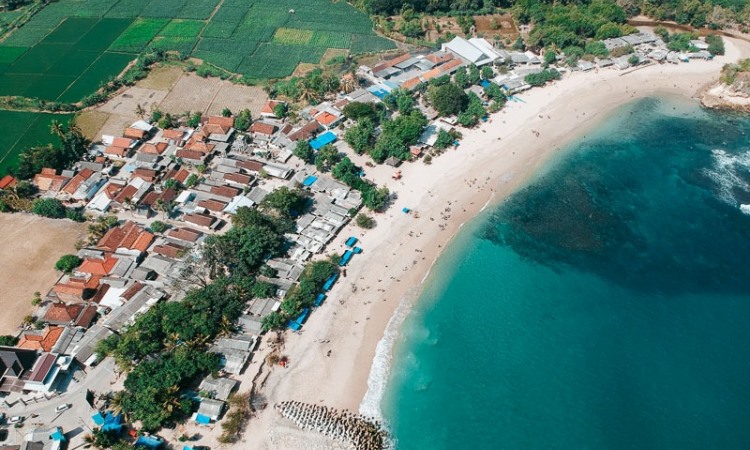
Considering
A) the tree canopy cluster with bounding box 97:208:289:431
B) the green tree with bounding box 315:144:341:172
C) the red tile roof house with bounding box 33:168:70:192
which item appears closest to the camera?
the tree canopy cluster with bounding box 97:208:289:431

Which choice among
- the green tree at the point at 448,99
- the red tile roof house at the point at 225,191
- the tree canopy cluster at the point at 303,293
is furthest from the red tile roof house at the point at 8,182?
the green tree at the point at 448,99

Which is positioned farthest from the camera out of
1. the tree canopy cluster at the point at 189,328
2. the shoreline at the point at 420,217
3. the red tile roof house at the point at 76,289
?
the red tile roof house at the point at 76,289

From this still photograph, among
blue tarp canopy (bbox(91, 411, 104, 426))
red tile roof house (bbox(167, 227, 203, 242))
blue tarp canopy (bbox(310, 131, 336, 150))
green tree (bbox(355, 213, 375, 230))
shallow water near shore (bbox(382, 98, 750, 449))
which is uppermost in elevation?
blue tarp canopy (bbox(310, 131, 336, 150))

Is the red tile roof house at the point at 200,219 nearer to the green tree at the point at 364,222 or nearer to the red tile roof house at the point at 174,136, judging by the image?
the red tile roof house at the point at 174,136

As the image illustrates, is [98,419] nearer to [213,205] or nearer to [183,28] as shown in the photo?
[213,205]

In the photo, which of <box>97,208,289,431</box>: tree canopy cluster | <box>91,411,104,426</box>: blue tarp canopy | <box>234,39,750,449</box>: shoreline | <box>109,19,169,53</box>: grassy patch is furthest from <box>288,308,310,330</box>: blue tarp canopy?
<box>109,19,169,53</box>: grassy patch

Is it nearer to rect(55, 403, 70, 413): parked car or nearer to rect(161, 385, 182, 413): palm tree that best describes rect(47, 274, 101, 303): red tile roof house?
rect(55, 403, 70, 413): parked car

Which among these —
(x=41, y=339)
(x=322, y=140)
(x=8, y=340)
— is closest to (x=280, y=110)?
(x=322, y=140)
